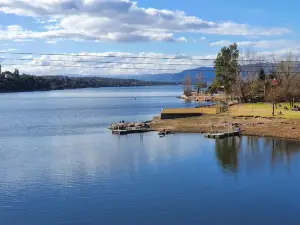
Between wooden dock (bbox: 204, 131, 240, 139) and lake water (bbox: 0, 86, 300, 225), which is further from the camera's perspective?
wooden dock (bbox: 204, 131, 240, 139)

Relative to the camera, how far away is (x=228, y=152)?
40.1m

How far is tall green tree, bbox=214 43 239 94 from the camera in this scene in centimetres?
9296

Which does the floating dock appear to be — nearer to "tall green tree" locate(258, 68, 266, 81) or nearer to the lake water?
the lake water

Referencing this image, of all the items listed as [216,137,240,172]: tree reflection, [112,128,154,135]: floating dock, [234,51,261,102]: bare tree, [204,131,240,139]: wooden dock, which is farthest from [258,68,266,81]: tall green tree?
[216,137,240,172]: tree reflection

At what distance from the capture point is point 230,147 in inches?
1676

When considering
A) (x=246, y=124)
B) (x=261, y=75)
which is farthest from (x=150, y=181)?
(x=261, y=75)

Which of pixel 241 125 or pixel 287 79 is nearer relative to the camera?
pixel 241 125

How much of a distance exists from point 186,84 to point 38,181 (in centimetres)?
13660

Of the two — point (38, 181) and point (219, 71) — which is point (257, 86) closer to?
point (219, 71)

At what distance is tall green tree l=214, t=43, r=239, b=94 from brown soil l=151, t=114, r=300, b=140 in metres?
33.9

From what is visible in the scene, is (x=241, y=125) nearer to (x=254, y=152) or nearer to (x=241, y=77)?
(x=254, y=152)

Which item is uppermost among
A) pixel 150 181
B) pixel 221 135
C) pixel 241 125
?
pixel 241 125

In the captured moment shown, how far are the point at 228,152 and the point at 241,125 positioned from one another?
1415cm

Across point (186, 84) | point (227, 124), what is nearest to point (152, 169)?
point (227, 124)
